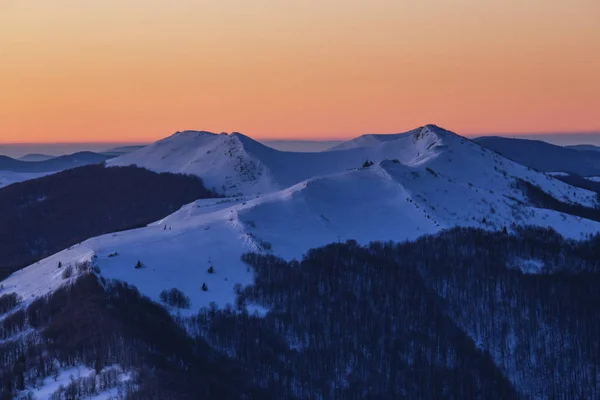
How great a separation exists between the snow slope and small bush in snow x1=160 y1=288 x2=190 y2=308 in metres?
0.90

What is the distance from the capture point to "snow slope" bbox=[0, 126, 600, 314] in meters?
111

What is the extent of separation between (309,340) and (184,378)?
90.7ft

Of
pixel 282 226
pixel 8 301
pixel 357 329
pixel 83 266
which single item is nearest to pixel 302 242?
pixel 282 226

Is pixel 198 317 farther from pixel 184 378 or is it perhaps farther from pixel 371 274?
pixel 371 274

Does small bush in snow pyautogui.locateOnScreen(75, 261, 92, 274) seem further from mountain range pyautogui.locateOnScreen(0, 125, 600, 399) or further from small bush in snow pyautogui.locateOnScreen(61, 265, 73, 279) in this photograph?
small bush in snow pyautogui.locateOnScreen(61, 265, 73, 279)

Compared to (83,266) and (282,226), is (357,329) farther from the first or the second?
(83,266)

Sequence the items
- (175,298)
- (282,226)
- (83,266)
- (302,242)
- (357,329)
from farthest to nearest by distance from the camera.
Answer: (282,226)
(302,242)
(357,329)
(83,266)
(175,298)

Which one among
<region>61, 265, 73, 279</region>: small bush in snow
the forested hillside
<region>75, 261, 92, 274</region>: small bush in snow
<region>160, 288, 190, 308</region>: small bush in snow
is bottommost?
the forested hillside

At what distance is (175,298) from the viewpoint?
341 feet

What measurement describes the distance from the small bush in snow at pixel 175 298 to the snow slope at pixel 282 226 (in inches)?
35.4

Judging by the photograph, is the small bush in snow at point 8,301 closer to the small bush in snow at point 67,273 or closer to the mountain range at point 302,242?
the mountain range at point 302,242

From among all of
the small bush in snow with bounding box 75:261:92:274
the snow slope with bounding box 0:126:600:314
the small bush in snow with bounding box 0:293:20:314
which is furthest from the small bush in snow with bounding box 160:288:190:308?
the small bush in snow with bounding box 0:293:20:314

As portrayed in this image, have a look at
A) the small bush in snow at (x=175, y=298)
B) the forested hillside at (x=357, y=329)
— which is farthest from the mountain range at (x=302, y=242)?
the forested hillside at (x=357, y=329)

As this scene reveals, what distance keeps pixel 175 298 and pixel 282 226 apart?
3448cm
